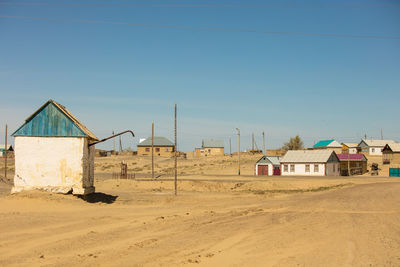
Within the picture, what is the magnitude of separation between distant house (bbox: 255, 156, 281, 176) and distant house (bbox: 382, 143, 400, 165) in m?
26.5

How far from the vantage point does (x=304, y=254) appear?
10.9 metres

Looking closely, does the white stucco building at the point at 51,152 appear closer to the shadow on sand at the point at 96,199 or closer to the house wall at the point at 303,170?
the shadow on sand at the point at 96,199

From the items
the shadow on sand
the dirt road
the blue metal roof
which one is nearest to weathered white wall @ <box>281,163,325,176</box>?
the dirt road

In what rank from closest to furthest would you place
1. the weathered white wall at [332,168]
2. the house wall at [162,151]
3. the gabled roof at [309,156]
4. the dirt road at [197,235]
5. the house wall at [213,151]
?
the dirt road at [197,235] < the weathered white wall at [332,168] < the gabled roof at [309,156] < the house wall at [162,151] < the house wall at [213,151]

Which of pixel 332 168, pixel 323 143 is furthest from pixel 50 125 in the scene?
pixel 323 143

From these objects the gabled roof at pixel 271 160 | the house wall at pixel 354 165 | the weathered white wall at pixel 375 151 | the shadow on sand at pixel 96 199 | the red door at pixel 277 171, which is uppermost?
the weathered white wall at pixel 375 151

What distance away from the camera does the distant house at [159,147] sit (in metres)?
101

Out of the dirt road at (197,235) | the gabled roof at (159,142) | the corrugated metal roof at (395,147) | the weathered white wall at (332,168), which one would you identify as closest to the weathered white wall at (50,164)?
the dirt road at (197,235)

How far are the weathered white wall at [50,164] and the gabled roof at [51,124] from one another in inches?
12.8

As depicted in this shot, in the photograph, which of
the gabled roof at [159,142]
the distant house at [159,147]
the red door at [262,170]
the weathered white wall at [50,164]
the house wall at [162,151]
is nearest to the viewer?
the weathered white wall at [50,164]

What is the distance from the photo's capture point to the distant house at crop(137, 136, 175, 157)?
10056 cm

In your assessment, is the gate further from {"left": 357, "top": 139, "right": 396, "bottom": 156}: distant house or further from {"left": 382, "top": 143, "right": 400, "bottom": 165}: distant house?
{"left": 357, "top": 139, "right": 396, "bottom": 156}: distant house

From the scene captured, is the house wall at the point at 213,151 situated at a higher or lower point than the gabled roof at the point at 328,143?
lower

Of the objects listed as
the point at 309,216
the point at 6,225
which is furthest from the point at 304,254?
the point at 6,225
